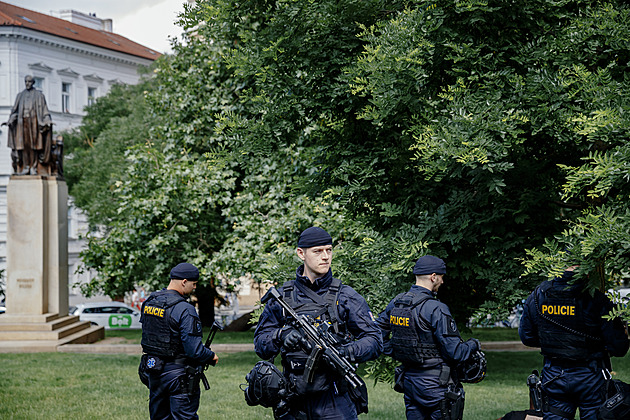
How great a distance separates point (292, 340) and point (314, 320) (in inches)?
13.4

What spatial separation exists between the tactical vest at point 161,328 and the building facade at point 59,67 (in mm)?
37230

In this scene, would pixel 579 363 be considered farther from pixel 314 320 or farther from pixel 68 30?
pixel 68 30

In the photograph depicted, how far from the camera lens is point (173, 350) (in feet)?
25.4

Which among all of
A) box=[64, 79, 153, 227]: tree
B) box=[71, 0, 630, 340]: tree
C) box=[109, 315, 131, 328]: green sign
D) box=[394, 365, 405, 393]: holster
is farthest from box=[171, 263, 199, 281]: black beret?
box=[109, 315, 131, 328]: green sign

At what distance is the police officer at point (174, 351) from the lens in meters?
7.65

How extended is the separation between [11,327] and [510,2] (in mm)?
17672

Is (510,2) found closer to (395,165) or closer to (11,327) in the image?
(395,165)

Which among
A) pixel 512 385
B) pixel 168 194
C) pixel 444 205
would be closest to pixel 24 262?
pixel 168 194

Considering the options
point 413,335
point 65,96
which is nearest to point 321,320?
point 413,335

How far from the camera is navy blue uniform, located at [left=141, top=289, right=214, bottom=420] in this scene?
25.1ft

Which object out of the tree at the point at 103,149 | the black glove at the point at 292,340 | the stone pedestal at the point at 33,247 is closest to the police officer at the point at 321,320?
the black glove at the point at 292,340

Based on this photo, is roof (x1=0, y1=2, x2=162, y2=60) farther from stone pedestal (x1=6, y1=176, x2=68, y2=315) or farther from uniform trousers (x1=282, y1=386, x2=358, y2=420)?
uniform trousers (x1=282, y1=386, x2=358, y2=420)

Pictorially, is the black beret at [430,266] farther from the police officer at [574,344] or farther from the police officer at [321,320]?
the police officer at [321,320]

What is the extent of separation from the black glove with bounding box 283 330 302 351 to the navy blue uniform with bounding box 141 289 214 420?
271 centimetres
